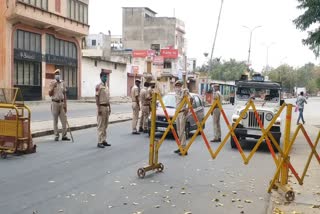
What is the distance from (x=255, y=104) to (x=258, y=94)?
26.0 inches

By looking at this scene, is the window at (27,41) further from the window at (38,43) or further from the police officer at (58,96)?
the police officer at (58,96)

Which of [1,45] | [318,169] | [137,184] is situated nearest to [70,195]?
[137,184]

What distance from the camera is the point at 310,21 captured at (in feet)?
50.9

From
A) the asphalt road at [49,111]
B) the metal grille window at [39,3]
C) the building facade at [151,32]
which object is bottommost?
the asphalt road at [49,111]

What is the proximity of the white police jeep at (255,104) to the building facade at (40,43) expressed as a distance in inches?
971

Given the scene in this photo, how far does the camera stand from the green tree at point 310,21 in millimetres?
15039

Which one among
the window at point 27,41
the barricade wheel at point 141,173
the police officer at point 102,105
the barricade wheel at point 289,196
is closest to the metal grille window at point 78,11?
the window at point 27,41

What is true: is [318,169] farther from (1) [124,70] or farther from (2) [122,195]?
(1) [124,70]

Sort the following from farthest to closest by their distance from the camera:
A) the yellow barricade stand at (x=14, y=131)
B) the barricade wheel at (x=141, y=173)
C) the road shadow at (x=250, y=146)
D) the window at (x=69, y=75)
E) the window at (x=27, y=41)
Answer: the window at (x=69, y=75)
the window at (x=27, y=41)
the road shadow at (x=250, y=146)
the yellow barricade stand at (x=14, y=131)
the barricade wheel at (x=141, y=173)

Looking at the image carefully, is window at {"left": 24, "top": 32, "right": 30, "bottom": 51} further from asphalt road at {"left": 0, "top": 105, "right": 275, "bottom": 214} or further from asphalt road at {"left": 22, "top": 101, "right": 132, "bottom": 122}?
asphalt road at {"left": 0, "top": 105, "right": 275, "bottom": 214}

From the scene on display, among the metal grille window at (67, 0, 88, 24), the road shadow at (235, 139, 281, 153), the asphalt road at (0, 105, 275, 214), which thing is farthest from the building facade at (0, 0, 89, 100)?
the asphalt road at (0, 105, 275, 214)

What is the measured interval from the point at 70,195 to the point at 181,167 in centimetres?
345

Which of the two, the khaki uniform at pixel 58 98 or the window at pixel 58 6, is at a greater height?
the window at pixel 58 6

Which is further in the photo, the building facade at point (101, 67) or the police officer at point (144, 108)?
the building facade at point (101, 67)
